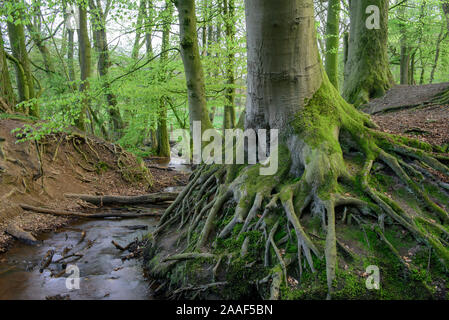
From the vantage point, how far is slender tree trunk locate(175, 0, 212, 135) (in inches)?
292

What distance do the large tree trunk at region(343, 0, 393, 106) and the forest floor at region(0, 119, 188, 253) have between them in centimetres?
661

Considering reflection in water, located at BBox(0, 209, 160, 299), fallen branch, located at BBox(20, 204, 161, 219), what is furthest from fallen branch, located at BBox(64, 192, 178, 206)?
reflection in water, located at BBox(0, 209, 160, 299)

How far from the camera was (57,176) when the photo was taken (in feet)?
27.5

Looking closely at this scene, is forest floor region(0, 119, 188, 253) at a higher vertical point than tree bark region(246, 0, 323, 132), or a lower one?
lower

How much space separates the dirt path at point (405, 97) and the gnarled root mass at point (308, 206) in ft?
10.6

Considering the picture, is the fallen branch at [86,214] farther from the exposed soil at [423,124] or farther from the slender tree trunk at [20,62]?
the exposed soil at [423,124]

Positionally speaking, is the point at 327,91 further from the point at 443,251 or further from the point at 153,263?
the point at 153,263

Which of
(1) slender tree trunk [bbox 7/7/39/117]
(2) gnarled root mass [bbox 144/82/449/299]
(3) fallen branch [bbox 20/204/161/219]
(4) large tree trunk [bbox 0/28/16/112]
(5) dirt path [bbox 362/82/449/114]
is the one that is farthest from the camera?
(1) slender tree trunk [bbox 7/7/39/117]

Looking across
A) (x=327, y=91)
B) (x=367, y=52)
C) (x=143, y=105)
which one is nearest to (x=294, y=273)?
(x=327, y=91)

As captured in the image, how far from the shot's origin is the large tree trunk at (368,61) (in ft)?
Result: 29.6

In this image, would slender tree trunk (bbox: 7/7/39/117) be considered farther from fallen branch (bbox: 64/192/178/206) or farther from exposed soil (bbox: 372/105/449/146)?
exposed soil (bbox: 372/105/449/146)

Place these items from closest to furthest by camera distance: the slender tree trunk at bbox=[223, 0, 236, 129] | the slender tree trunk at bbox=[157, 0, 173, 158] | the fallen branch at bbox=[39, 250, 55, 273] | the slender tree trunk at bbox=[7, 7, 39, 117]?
the fallen branch at bbox=[39, 250, 55, 273], the slender tree trunk at bbox=[157, 0, 173, 158], the slender tree trunk at bbox=[7, 7, 39, 117], the slender tree trunk at bbox=[223, 0, 236, 129]

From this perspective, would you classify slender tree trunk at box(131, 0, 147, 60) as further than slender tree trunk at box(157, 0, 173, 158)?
No

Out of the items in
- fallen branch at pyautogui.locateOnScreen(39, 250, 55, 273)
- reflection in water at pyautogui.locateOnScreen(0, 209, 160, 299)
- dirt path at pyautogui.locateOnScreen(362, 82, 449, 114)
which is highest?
dirt path at pyautogui.locateOnScreen(362, 82, 449, 114)
